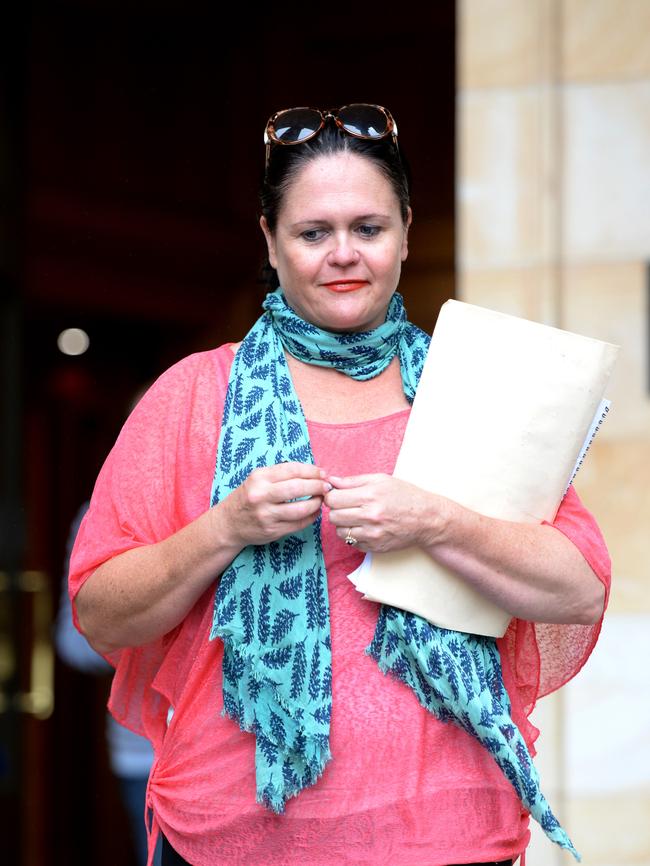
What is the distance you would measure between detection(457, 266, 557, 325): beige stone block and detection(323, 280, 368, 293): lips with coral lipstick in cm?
159

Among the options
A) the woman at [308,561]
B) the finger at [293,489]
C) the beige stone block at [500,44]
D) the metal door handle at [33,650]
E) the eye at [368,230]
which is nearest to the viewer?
the finger at [293,489]

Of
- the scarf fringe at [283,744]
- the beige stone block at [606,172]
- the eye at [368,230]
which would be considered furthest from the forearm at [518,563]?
the beige stone block at [606,172]

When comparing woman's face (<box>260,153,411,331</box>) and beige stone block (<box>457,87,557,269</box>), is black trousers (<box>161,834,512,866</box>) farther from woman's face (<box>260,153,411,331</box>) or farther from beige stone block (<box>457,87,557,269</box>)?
beige stone block (<box>457,87,557,269</box>)

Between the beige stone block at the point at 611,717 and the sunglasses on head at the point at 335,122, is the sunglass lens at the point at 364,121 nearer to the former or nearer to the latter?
the sunglasses on head at the point at 335,122

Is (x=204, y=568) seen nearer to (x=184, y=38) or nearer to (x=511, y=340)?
(x=511, y=340)

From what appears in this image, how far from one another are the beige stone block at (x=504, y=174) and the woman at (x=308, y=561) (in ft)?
4.95

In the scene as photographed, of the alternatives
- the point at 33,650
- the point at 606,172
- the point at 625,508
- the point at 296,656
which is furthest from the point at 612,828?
the point at 33,650

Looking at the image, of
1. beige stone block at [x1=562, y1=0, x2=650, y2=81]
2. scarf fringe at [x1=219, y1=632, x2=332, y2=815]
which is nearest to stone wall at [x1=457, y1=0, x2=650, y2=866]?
beige stone block at [x1=562, y1=0, x2=650, y2=81]

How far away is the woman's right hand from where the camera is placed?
1617 mm

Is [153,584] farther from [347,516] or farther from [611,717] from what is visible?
[611,717]

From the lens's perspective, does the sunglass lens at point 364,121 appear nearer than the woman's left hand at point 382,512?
No

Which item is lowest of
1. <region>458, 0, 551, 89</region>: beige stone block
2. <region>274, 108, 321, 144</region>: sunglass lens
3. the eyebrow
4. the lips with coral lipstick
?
the lips with coral lipstick

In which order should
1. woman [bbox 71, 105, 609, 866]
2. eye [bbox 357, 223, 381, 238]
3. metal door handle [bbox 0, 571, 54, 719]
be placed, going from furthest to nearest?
metal door handle [bbox 0, 571, 54, 719] → eye [bbox 357, 223, 381, 238] → woman [bbox 71, 105, 609, 866]

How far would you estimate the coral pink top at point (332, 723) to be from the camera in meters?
1.75
